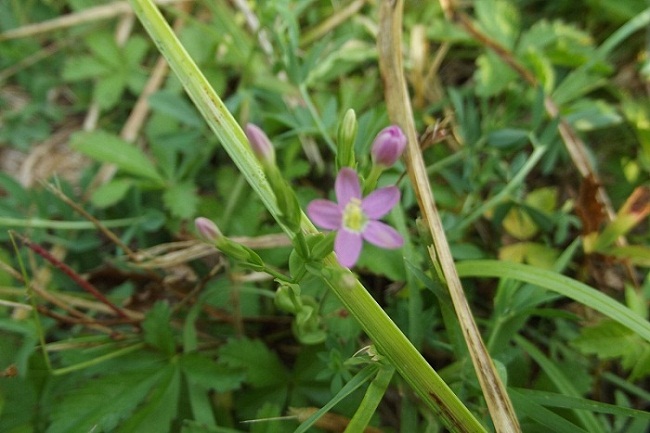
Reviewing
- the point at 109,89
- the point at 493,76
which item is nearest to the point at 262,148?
the point at 493,76

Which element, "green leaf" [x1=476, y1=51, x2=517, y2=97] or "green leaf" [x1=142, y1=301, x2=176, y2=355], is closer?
"green leaf" [x1=142, y1=301, x2=176, y2=355]

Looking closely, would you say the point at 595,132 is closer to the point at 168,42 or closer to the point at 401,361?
the point at 401,361

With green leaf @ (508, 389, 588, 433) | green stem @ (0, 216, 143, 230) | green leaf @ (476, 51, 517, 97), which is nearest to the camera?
green leaf @ (508, 389, 588, 433)

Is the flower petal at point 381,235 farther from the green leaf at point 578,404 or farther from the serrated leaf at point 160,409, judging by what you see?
the serrated leaf at point 160,409

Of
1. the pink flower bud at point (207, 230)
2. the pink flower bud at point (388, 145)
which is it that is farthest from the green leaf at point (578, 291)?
the pink flower bud at point (207, 230)

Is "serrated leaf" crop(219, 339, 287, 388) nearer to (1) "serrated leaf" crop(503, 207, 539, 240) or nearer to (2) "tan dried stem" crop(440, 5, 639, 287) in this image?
(1) "serrated leaf" crop(503, 207, 539, 240)

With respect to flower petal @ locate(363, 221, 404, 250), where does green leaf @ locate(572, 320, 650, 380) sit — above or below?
below

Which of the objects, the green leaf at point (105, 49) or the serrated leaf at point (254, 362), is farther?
the green leaf at point (105, 49)

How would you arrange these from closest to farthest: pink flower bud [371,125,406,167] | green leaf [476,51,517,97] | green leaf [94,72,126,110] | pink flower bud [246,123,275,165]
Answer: pink flower bud [246,123,275,165] < pink flower bud [371,125,406,167] < green leaf [476,51,517,97] < green leaf [94,72,126,110]

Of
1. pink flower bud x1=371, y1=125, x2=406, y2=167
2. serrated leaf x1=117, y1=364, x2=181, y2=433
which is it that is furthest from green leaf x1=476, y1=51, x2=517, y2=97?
serrated leaf x1=117, y1=364, x2=181, y2=433
